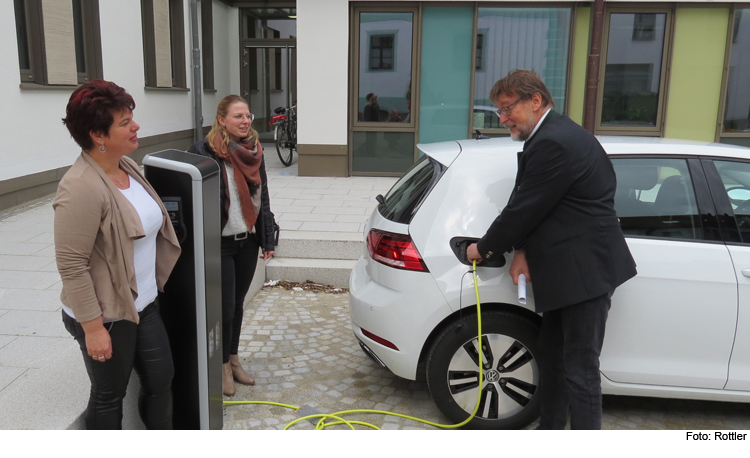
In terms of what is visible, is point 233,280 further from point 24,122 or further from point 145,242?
point 24,122

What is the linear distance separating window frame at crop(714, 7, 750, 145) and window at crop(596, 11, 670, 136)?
962 mm

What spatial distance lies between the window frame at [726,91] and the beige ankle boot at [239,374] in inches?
385

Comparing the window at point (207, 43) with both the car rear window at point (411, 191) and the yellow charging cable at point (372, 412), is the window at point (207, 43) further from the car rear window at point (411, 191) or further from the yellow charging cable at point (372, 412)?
the yellow charging cable at point (372, 412)

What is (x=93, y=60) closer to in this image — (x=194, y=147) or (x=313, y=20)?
(x=313, y=20)

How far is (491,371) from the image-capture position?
3412 mm

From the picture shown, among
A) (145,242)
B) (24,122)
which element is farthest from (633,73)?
(145,242)

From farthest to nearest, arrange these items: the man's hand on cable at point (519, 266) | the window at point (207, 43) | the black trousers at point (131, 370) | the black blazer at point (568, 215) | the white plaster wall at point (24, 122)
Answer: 1. the window at point (207, 43)
2. the white plaster wall at point (24, 122)
3. the man's hand on cable at point (519, 266)
4. the black blazer at point (568, 215)
5. the black trousers at point (131, 370)

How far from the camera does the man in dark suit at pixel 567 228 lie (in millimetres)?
2828

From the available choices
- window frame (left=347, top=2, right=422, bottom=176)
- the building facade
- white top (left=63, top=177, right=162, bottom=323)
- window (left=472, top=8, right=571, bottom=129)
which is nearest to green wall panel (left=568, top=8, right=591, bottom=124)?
the building facade

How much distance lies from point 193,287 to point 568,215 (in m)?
1.76

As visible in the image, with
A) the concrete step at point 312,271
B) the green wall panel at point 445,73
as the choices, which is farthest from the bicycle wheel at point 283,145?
the concrete step at point 312,271

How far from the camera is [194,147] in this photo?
12.2ft

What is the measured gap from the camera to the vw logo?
11.2ft

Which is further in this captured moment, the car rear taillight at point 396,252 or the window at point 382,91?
the window at point 382,91
